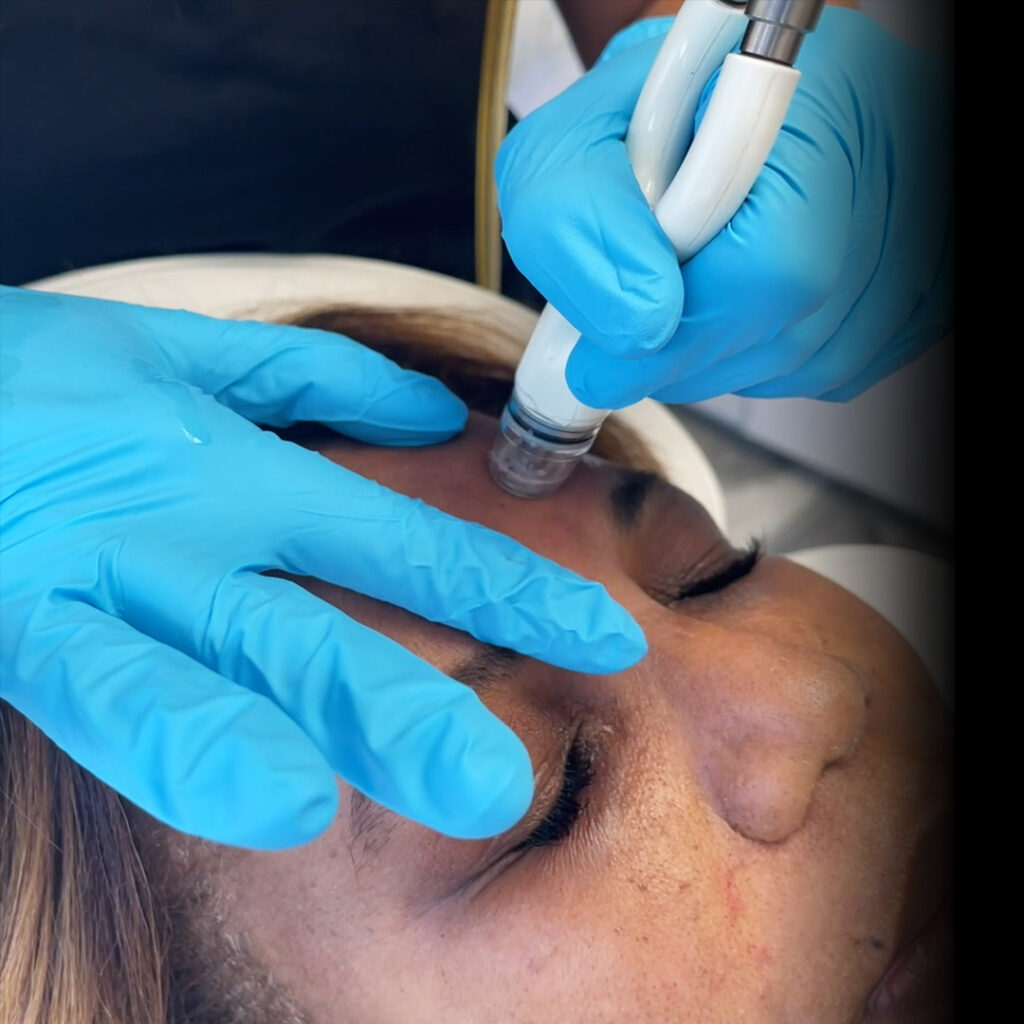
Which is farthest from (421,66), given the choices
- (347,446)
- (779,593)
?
(779,593)

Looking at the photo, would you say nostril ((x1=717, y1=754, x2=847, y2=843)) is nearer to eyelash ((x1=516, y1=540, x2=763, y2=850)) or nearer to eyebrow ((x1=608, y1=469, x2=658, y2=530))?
eyelash ((x1=516, y1=540, x2=763, y2=850))

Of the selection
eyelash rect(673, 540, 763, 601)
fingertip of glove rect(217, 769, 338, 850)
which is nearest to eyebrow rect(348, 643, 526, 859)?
fingertip of glove rect(217, 769, 338, 850)

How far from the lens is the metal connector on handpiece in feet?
1.60

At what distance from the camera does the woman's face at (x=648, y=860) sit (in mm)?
629

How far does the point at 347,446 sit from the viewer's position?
0.88m

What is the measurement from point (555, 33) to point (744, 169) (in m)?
1.01

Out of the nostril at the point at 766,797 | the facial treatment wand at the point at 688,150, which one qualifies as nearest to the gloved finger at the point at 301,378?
the facial treatment wand at the point at 688,150

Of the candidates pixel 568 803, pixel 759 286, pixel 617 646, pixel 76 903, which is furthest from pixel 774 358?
pixel 76 903

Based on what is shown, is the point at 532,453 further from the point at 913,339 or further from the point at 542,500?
the point at 913,339

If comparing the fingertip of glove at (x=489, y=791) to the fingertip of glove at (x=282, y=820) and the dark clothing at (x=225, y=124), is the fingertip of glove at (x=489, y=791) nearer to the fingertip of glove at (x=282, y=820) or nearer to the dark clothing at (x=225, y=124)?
the fingertip of glove at (x=282, y=820)

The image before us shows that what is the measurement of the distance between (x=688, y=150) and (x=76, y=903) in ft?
2.41

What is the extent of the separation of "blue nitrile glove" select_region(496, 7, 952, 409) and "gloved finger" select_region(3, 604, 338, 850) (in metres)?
0.36

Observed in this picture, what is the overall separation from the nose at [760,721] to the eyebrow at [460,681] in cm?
14

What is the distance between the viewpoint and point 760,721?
710mm
